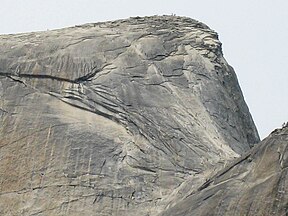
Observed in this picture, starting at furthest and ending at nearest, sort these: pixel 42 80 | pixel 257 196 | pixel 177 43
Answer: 1. pixel 177 43
2. pixel 42 80
3. pixel 257 196

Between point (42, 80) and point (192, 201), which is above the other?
point (42, 80)

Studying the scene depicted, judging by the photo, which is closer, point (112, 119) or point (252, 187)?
point (252, 187)

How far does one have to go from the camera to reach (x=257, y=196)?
51.6ft

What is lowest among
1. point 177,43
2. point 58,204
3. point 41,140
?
point 58,204

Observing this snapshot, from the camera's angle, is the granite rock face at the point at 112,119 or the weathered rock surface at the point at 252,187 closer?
the weathered rock surface at the point at 252,187

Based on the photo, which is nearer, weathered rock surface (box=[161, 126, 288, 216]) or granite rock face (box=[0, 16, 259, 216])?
weathered rock surface (box=[161, 126, 288, 216])

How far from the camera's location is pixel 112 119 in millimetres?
22422

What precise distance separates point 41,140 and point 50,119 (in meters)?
0.61

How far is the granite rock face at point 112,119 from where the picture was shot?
21.1 m

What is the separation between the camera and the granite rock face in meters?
21.1

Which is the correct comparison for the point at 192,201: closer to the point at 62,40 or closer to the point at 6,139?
the point at 6,139

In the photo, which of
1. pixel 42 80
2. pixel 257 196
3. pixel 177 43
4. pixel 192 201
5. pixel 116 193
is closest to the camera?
pixel 257 196

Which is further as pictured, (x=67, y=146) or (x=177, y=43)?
(x=177, y=43)

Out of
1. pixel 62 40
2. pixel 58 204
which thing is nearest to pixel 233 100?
pixel 62 40
